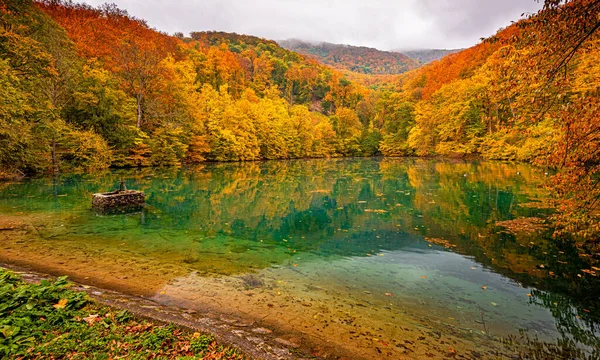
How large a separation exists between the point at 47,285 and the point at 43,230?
6567mm

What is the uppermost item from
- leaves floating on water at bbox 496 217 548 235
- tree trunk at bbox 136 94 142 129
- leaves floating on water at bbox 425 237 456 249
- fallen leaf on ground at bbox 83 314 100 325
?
tree trunk at bbox 136 94 142 129

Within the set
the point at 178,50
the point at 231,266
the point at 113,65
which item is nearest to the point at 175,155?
the point at 113,65

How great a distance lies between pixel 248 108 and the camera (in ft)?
155

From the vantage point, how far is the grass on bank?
3.00m

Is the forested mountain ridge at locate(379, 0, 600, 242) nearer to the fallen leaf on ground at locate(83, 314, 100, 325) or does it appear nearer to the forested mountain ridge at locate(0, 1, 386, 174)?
the fallen leaf on ground at locate(83, 314, 100, 325)

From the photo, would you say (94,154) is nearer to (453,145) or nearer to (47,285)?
(47,285)

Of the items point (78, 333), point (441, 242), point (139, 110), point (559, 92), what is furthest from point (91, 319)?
point (139, 110)

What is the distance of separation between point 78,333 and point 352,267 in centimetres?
518

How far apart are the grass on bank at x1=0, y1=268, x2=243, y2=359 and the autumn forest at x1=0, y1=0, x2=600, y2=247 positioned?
600 cm

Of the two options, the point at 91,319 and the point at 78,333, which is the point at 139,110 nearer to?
the point at 91,319

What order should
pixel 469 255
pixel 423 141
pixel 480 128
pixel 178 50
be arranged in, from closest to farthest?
pixel 469 255
pixel 480 128
pixel 423 141
pixel 178 50

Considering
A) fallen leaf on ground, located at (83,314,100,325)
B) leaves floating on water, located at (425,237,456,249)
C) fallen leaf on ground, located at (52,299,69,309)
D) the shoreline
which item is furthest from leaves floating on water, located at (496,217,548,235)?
fallen leaf on ground, located at (52,299,69,309)

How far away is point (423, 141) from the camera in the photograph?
2040 inches

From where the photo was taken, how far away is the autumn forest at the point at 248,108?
5199mm
